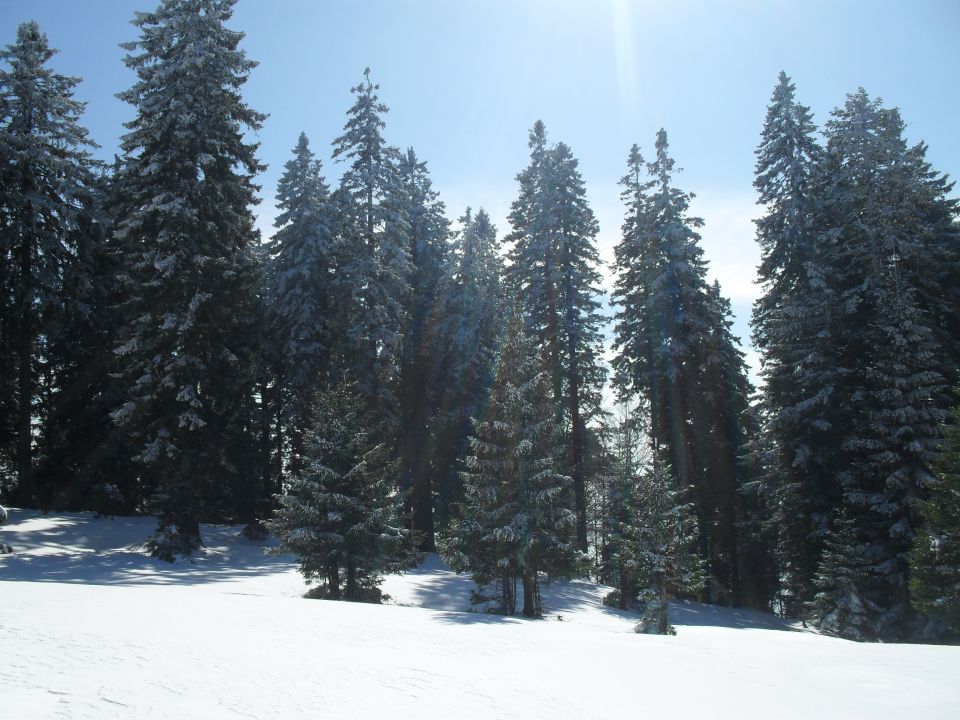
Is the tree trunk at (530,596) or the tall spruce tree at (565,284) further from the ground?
the tall spruce tree at (565,284)

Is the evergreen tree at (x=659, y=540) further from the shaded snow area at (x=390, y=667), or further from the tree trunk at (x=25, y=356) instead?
the tree trunk at (x=25, y=356)

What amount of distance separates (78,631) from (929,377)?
2328 cm

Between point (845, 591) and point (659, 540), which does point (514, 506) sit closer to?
point (659, 540)

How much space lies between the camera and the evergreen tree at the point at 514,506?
18.8m

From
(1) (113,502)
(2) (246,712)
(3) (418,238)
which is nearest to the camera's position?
(2) (246,712)

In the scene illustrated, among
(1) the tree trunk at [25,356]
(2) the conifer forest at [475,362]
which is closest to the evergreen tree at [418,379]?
(2) the conifer forest at [475,362]

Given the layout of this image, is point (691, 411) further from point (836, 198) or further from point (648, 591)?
point (648, 591)

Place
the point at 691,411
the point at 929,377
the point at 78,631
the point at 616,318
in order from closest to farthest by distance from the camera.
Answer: the point at 78,631
the point at 929,377
the point at 691,411
the point at 616,318

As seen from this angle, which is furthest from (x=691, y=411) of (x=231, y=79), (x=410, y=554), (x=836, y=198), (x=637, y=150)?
(x=231, y=79)

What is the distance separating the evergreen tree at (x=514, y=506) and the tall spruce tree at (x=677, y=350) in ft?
40.5

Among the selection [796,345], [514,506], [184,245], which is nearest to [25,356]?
[184,245]

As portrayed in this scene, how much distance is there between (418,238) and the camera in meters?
38.5

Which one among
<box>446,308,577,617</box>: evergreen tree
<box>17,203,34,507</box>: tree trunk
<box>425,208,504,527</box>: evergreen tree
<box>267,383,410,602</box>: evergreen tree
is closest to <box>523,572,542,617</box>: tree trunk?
<box>446,308,577,617</box>: evergreen tree

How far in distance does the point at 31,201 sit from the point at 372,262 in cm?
1339
